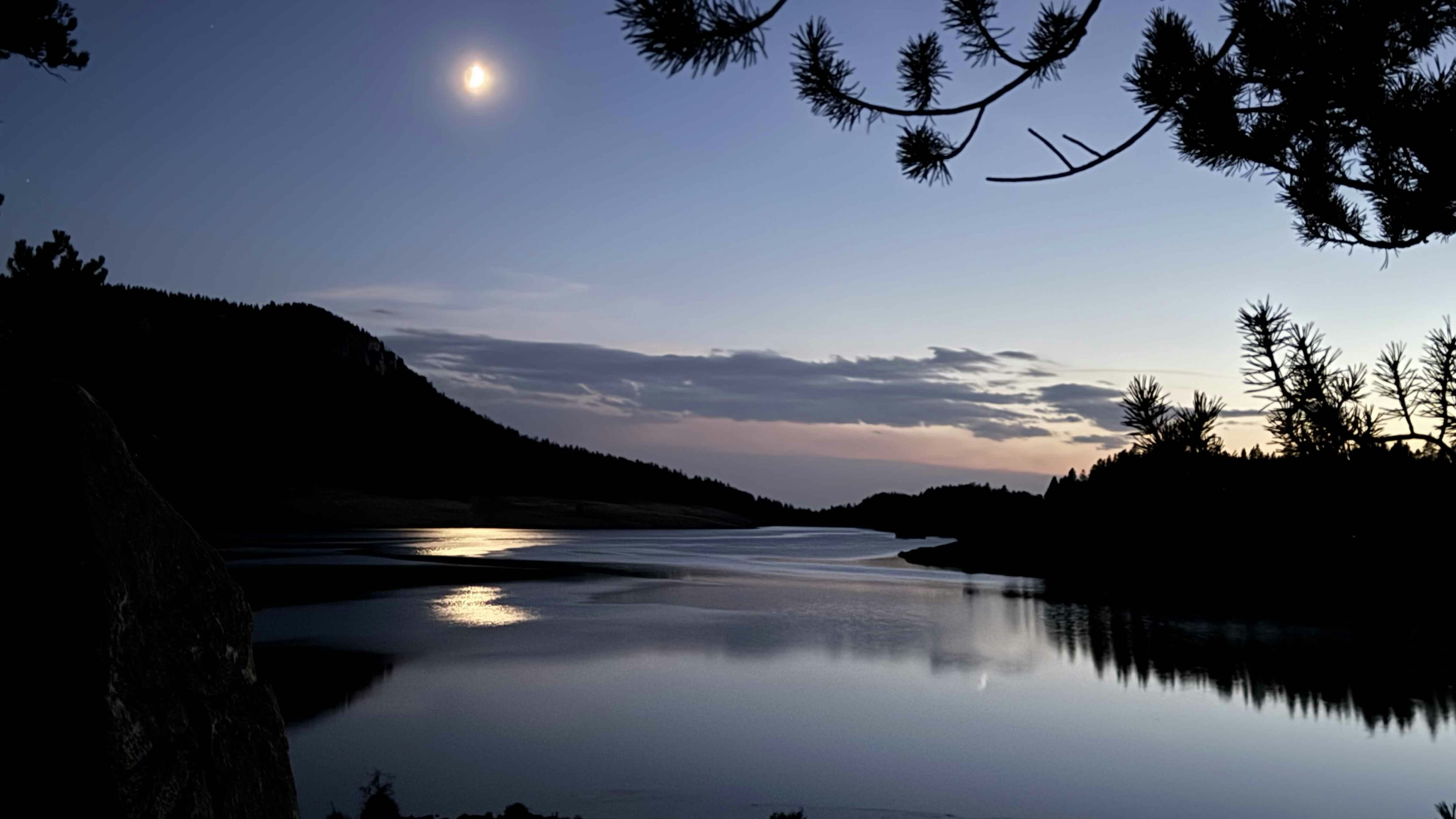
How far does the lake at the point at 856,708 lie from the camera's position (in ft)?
28.1

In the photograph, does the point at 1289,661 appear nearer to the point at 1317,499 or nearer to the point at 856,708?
the point at 856,708

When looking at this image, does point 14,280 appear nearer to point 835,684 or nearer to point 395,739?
point 395,739

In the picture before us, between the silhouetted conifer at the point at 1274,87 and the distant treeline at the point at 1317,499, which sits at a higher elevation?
the silhouetted conifer at the point at 1274,87

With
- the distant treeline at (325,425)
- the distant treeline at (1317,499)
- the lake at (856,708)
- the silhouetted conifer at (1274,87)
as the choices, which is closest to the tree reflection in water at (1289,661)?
the lake at (856,708)

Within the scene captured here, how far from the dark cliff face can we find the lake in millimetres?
3969

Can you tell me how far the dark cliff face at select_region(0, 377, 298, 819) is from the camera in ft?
9.91

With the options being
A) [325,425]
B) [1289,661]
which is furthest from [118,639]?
[325,425]

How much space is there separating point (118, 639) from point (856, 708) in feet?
33.1

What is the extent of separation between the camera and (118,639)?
10.6 feet

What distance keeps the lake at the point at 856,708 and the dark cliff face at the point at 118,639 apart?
3969mm

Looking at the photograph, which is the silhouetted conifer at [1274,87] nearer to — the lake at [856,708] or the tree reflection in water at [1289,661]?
the lake at [856,708]

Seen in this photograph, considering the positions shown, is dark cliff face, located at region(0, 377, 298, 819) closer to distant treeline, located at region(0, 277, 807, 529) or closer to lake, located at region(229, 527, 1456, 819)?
lake, located at region(229, 527, 1456, 819)

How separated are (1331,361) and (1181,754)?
8432mm

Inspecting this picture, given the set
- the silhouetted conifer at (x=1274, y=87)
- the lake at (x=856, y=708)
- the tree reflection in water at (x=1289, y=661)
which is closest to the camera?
the silhouetted conifer at (x=1274, y=87)
